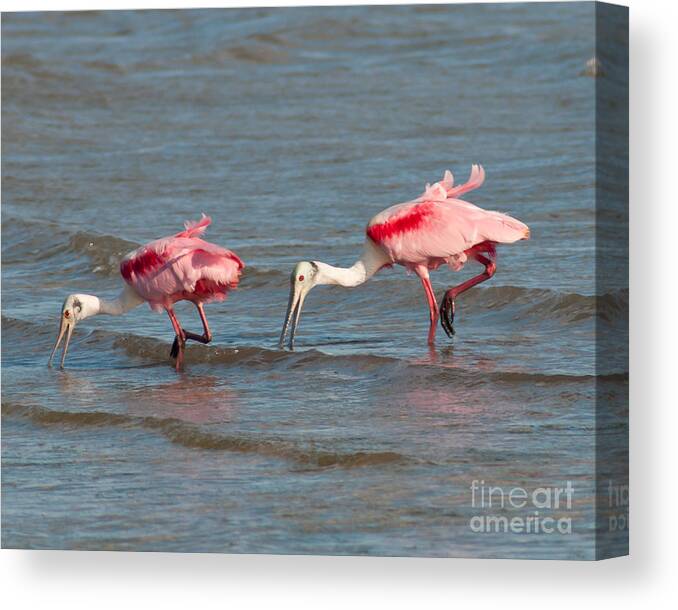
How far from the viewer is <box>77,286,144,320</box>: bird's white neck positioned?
41.7ft

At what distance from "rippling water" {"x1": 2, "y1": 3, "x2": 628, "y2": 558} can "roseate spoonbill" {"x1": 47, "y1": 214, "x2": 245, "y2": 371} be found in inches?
10.2

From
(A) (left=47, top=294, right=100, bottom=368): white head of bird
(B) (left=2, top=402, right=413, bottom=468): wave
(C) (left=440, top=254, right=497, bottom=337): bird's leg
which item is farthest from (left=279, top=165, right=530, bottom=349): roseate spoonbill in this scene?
(B) (left=2, top=402, right=413, bottom=468): wave

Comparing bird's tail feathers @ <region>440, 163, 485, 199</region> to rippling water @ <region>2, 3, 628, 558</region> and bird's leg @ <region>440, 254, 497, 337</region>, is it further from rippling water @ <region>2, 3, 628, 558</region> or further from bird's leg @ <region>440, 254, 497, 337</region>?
rippling water @ <region>2, 3, 628, 558</region>

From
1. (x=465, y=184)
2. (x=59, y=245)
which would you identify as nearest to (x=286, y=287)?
(x=59, y=245)

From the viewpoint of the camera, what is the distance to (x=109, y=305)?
12797 mm

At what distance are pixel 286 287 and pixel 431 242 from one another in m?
2.11

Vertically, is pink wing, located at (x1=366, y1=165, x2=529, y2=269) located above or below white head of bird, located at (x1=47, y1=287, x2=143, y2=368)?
above

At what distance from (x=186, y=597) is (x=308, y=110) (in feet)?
23.8

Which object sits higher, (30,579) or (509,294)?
(509,294)

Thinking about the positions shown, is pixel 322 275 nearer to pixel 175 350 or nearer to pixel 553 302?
pixel 175 350

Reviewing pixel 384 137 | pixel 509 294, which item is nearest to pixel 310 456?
pixel 509 294

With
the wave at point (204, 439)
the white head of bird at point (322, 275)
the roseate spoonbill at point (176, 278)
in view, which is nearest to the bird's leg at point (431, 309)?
the white head of bird at point (322, 275)

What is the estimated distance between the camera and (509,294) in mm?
12883

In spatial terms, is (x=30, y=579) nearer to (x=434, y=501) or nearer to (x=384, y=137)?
(x=434, y=501)
